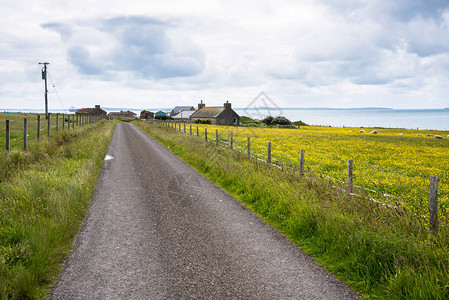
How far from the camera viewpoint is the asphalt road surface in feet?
14.5

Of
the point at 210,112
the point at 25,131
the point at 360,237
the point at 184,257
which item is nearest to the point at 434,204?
the point at 360,237

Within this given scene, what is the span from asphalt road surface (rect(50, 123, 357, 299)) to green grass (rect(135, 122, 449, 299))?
1.08ft

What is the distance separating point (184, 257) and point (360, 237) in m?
3.10

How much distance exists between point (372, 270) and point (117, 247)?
4568mm

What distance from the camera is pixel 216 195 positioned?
10.0 meters

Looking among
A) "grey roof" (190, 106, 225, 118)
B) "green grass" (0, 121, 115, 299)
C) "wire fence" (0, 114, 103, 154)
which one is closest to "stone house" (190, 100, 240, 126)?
"grey roof" (190, 106, 225, 118)

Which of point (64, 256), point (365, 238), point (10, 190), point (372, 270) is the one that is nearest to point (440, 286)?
point (372, 270)

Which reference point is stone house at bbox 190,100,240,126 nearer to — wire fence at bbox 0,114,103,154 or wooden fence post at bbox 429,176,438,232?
wire fence at bbox 0,114,103,154

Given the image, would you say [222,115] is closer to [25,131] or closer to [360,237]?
[25,131]

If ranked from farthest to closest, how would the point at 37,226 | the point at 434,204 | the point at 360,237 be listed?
1. the point at 37,226
2. the point at 434,204
3. the point at 360,237

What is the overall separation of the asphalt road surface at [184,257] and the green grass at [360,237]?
12.9 inches

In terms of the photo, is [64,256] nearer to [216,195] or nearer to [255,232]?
[255,232]

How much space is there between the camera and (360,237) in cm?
518

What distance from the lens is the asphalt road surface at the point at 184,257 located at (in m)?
4.41
